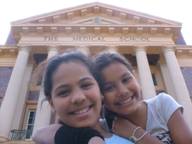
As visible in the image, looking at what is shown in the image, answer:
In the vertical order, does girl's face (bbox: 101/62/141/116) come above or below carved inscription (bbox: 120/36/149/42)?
below

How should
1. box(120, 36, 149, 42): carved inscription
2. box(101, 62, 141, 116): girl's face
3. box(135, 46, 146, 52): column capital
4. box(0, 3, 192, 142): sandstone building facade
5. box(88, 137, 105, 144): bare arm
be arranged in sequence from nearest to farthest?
Result: box(88, 137, 105, 144): bare arm < box(101, 62, 141, 116): girl's face < box(0, 3, 192, 142): sandstone building facade < box(135, 46, 146, 52): column capital < box(120, 36, 149, 42): carved inscription

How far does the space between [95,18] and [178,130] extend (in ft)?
68.4

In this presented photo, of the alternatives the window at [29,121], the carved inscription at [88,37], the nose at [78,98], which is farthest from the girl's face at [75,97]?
the carved inscription at [88,37]

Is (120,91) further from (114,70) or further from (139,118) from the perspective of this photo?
(139,118)

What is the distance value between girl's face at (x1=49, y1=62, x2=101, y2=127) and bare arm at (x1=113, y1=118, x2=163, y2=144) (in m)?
0.35

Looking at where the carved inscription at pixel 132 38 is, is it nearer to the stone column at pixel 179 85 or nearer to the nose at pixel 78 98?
the stone column at pixel 179 85

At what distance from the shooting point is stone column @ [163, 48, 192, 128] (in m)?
15.4

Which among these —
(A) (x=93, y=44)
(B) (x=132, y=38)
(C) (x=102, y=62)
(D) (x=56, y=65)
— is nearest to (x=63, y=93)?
(D) (x=56, y=65)

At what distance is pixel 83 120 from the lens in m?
1.96

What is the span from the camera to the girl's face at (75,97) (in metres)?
1.99

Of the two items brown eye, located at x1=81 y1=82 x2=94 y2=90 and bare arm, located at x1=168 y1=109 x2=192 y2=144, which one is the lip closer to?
brown eye, located at x1=81 y1=82 x2=94 y2=90

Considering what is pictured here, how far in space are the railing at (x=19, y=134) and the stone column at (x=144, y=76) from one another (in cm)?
822

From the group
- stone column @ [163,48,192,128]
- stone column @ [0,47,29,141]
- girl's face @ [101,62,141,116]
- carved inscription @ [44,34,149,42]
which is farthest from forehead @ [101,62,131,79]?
carved inscription @ [44,34,149,42]

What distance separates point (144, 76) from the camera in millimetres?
16812
